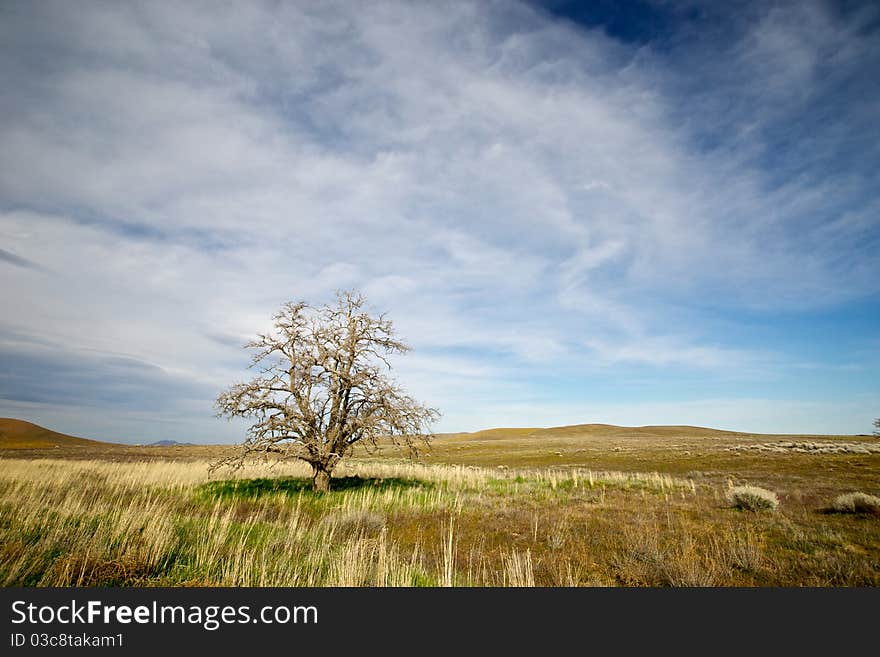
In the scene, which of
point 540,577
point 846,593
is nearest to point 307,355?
point 540,577

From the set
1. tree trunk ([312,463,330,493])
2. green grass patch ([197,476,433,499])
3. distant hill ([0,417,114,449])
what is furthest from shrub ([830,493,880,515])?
distant hill ([0,417,114,449])

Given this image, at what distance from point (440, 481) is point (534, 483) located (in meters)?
5.02

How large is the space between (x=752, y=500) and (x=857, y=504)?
270cm

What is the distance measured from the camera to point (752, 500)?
503 inches

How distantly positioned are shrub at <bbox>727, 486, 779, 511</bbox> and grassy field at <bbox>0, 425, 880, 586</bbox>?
13.9 inches

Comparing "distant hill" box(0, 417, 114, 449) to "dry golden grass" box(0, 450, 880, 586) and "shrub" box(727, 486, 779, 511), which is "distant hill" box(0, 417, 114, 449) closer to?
"dry golden grass" box(0, 450, 880, 586)

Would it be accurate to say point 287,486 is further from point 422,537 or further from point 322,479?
point 422,537

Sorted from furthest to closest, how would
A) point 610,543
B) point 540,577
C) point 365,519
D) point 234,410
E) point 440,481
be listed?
point 440,481 < point 234,410 < point 365,519 < point 610,543 < point 540,577

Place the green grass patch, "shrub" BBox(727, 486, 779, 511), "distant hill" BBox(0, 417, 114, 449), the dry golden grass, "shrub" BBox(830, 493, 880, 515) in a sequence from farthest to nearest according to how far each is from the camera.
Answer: "distant hill" BBox(0, 417, 114, 449) < the green grass patch < "shrub" BBox(727, 486, 779, 511) < "shrub" BBox(830, 493, 880, 515) < the dry golden grass

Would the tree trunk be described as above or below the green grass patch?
above

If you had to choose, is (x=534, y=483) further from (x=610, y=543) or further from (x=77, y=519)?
(x=77, y=519)

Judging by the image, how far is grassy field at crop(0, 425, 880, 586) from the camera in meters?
5.65

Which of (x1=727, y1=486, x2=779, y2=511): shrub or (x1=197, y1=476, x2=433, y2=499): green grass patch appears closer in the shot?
(x1=727, y1=486, x2=779, y2=511): shrub

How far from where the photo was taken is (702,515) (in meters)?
12.2
